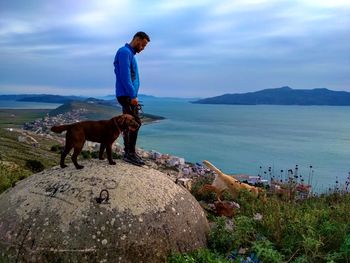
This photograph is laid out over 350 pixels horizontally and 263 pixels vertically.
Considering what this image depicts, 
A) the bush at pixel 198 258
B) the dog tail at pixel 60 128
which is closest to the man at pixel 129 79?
A: the dog tail at pixel 60 128

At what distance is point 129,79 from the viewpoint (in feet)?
23.5

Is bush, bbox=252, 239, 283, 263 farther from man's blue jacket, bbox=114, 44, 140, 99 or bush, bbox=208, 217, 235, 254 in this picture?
man's blue jacket, bbox=114, 44, 140, 99

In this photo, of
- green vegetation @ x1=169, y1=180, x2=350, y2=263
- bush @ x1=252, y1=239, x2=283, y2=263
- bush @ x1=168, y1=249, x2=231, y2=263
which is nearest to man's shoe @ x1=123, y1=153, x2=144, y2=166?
green vegetation @ x1=169, y1=180, x2=350, y2=263

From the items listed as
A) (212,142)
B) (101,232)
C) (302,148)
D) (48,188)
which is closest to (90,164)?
(48,188)

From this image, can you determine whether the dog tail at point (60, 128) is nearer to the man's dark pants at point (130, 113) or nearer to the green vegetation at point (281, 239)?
the man's dark pants at point (130, 113)

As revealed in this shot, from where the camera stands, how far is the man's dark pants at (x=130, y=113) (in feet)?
24.1

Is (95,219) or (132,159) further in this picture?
(132,159)

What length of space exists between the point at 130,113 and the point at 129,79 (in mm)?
602

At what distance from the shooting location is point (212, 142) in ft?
318

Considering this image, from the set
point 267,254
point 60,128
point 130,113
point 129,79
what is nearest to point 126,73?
point 129,79

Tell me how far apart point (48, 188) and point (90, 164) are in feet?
2.68

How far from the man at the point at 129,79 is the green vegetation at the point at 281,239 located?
2.01m

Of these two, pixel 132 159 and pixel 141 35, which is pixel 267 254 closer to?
pixel 132 159

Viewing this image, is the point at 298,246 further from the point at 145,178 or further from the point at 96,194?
the point at 96,194
